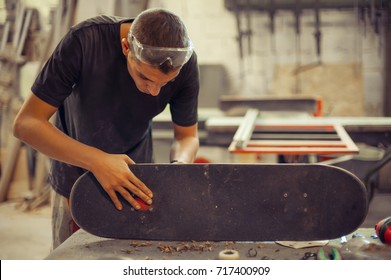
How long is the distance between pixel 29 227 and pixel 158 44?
2.41m

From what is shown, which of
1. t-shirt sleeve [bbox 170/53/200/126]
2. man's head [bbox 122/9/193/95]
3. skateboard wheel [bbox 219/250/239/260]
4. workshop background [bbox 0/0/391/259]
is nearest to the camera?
skateboard wheel [bbox 219/250/239/260]

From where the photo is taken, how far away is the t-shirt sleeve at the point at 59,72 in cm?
125

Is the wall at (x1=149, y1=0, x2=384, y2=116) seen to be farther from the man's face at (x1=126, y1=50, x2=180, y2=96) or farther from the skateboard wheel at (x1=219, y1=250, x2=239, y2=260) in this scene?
the skateboard wheel at (x1=219, y1=250, x2=239, y2=260)

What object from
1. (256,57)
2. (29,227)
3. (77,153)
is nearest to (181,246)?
(77,153)

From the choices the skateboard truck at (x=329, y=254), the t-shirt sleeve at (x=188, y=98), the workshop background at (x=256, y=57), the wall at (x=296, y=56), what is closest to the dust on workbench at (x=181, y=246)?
the skateboard truck at (x=329, y=254)

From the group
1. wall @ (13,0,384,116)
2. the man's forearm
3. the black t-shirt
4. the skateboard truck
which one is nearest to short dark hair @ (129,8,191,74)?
the black t-shirt

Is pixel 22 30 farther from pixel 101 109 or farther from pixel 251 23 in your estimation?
pixel 101 109

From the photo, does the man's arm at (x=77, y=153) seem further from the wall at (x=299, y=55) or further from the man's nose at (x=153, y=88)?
the wall at (x=299, y=55)

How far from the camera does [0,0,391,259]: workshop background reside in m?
3.84

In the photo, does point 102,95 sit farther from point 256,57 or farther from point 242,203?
point 256,57

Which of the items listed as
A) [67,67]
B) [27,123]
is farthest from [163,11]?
[27,123]

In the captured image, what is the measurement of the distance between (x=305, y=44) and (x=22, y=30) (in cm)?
216

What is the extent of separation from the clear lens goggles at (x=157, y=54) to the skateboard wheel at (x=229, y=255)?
44 centimetres
